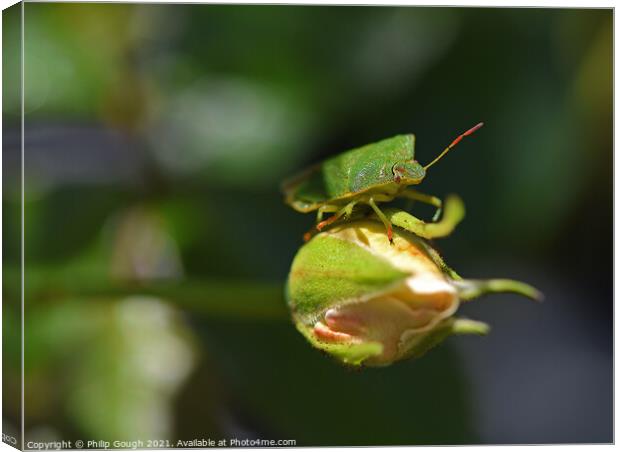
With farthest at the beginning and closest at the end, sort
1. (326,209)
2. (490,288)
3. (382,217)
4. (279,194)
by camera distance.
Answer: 1. (279,194)
2. (326,209)
3. (382,217)
4. (490,288)

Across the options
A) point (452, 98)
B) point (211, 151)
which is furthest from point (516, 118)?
point (211, 151)

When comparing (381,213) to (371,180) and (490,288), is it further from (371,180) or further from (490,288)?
(490,288)

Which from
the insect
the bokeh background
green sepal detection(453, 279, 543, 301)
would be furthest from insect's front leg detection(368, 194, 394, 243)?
the bokeh background

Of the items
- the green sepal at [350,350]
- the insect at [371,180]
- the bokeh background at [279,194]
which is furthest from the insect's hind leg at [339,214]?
the bokeh background at [279,194]

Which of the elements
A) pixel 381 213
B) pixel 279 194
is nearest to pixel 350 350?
pixel 381 213

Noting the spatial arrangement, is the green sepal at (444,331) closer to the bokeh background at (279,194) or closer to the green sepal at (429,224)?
the green sepal at (429,224)

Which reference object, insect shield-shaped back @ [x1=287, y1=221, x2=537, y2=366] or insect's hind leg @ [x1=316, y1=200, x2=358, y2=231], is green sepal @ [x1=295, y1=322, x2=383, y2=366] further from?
insect's hind leg @ [x1=316, y1=200, x2=358, y2=231]

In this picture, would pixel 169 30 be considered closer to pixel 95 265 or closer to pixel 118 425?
pixel 95 265

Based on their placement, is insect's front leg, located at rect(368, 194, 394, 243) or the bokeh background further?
the bokeh background
